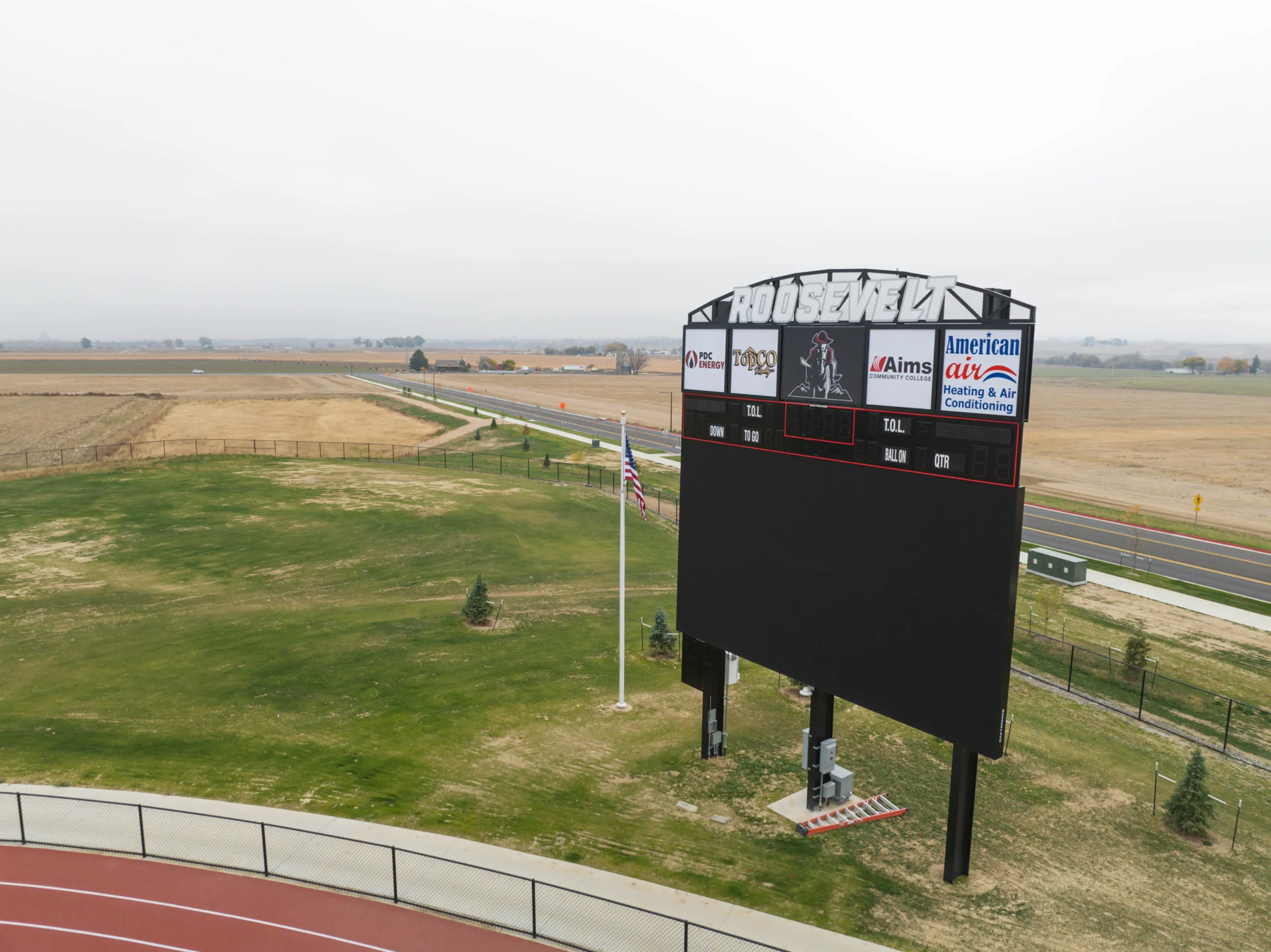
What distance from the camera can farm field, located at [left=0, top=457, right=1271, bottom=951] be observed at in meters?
15.9

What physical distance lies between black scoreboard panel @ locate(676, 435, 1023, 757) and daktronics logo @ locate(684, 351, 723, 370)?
1.32m

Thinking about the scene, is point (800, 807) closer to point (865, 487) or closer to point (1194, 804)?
point (865, 487)

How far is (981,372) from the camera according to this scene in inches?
536

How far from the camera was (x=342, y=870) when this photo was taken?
15469 millimetres

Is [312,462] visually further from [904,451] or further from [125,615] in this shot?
[904,451]

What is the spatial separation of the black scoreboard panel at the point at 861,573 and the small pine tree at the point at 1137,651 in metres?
17.5

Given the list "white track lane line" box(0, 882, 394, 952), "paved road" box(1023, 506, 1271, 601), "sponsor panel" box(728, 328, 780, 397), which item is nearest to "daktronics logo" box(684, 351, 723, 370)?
"sponsor panel" box(728, 328, 780, 397)

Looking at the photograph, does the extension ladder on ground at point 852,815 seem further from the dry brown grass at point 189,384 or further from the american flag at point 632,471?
the dry brown grass at point 189,384

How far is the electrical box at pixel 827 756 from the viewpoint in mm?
18469

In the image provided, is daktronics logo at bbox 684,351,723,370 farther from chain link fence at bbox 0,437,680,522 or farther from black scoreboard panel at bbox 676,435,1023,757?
chain link fence at bbox 0,437,680,522

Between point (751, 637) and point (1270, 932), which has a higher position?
point (751, 637)

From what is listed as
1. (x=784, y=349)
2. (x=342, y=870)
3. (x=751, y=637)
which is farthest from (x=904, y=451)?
(x=342, y=870)

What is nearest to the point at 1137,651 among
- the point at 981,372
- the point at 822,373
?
the point at 822,373

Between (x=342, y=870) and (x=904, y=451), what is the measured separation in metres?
13.8
